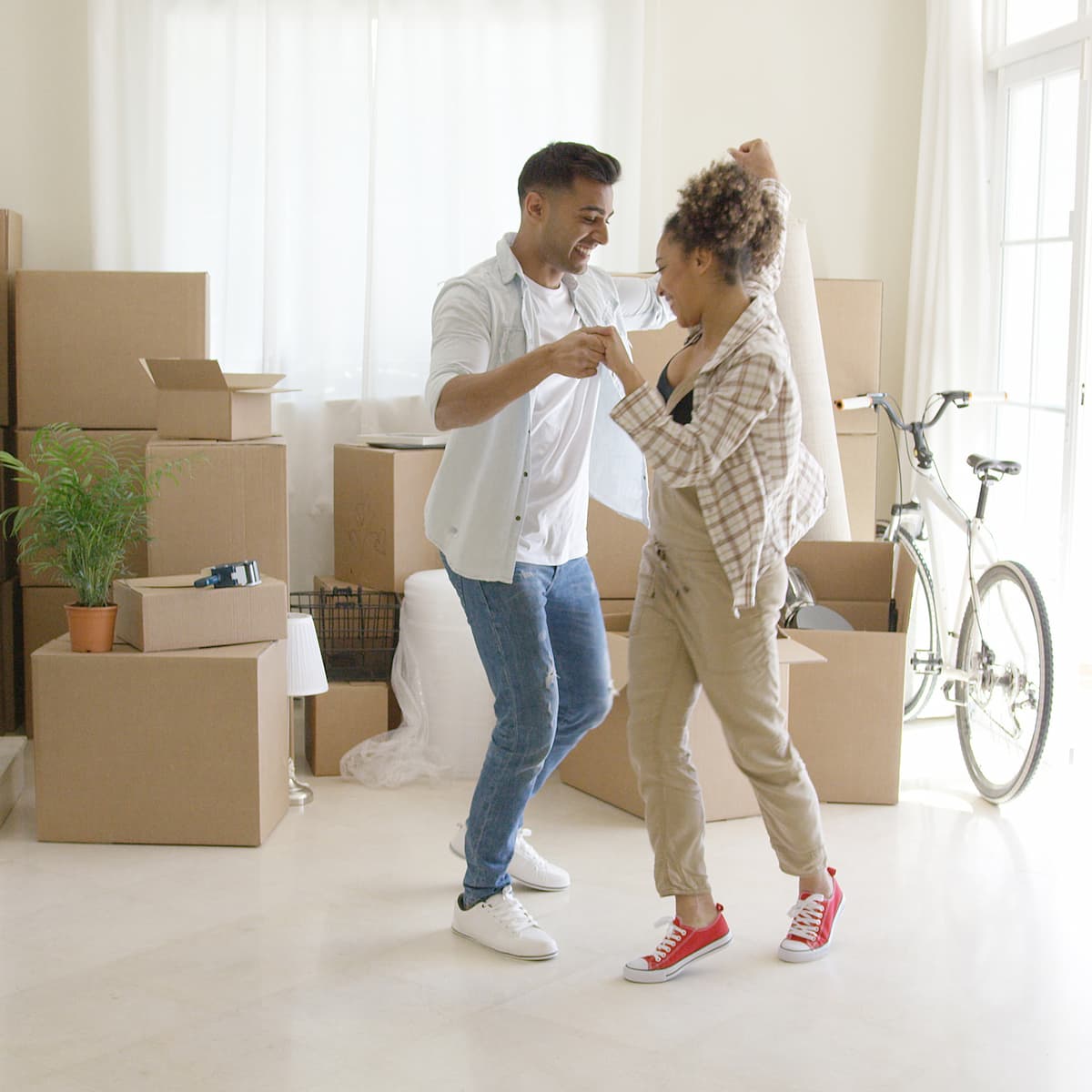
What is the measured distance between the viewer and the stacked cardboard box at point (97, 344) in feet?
11.8

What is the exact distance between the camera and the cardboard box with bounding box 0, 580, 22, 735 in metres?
3.70

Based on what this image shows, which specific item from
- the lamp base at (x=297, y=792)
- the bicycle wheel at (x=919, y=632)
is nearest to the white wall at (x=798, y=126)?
the bicycle wheel at (x=919, y=632)

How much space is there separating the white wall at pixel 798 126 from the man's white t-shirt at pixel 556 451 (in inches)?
72.7

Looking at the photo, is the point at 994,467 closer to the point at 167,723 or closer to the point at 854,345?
the point at 854,345

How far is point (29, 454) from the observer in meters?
3.60

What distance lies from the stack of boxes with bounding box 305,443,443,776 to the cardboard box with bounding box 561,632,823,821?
1.94 ft

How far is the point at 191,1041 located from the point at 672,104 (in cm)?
318

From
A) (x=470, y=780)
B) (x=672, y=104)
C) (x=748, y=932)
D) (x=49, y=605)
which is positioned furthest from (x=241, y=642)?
(x=672, y=104)

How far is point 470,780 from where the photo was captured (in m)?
3.40

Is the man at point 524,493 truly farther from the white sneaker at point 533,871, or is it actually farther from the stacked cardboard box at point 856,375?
the stacked cardboard box at point 856,375

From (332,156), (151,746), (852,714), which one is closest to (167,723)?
(151,746)

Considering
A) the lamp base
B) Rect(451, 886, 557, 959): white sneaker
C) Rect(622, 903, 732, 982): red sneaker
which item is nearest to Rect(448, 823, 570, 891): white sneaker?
Rect(451, 886, 557, 959): white sneaker

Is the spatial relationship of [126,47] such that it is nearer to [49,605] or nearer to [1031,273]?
[49,605]

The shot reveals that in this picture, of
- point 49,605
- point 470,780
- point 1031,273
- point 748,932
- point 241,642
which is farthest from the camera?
point 1031,273
